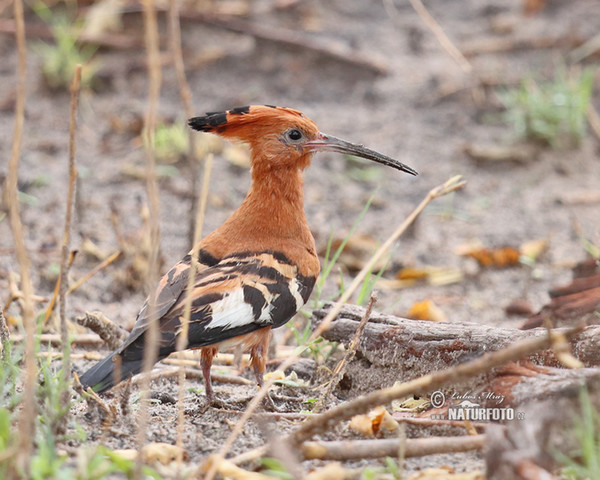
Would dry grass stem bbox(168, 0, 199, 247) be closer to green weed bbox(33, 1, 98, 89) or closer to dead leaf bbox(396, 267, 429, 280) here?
dead leaf bbox(396, 267, 429, 280)

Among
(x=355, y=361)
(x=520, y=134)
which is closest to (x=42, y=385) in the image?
(x=355, y=361)

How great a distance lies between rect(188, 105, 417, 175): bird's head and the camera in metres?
3.37

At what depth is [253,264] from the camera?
3064 mm

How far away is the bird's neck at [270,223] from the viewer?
3207 mm

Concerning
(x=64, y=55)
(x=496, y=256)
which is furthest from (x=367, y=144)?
(x=64, y=55)

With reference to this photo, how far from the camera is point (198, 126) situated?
10.8 feet

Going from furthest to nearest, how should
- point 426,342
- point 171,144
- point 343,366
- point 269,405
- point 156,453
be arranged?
1. point 171,144
2. point 269,405
3. point 426,342
4. point 343,366
5. point 156,453

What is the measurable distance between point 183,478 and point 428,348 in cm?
101

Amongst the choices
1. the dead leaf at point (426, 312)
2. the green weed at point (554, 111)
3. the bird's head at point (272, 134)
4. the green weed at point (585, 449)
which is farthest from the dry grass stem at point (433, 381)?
the green weed at point (554, 111)

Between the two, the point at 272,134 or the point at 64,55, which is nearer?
the point at 272,134

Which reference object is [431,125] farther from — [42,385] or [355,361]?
[42,385]

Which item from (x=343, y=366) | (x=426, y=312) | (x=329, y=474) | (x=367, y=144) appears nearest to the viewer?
(x=329, y=474)

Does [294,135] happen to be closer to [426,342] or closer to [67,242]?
[426,342]

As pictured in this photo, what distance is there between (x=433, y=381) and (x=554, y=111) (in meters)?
4.35
